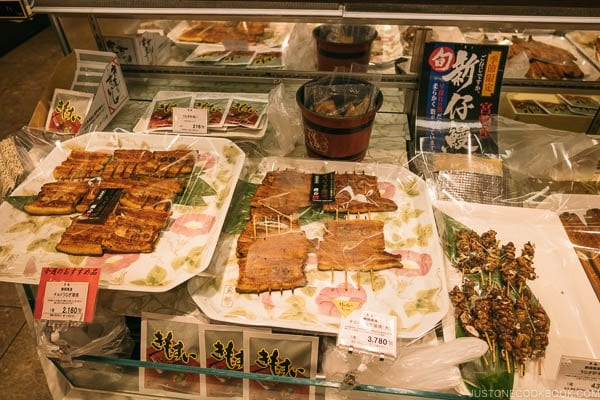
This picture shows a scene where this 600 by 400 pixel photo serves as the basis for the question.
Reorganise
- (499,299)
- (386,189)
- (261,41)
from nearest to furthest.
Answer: (499,299)
(386,189)
(261,41)

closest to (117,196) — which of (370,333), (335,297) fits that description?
(335,297)

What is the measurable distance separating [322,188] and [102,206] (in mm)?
1084

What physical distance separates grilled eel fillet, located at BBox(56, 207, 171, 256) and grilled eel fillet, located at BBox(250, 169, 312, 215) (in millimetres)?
481

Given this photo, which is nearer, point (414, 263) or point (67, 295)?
point (67, 295)

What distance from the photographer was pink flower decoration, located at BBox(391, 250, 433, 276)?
1.80 m

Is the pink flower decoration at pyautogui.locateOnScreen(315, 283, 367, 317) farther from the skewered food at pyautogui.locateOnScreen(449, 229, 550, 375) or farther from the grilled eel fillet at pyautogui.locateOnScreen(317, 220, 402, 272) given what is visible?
the skewered food at pyautogui.locateOnScreen(449, 229, 550, 375)

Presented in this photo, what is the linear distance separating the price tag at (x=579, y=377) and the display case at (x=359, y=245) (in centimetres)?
2

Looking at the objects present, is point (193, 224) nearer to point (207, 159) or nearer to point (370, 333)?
point (207, 159)

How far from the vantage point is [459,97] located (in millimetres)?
2383

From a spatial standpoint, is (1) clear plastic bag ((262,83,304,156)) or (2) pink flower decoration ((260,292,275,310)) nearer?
(2) pink flower decoration ((260,292,275,310))

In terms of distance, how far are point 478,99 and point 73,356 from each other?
2400 millimetres

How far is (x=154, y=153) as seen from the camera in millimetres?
2334

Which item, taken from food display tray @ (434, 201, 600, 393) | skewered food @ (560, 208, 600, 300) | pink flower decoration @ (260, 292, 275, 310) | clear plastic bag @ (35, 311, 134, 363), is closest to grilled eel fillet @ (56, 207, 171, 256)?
clear plastic bag @ (35, 311, 134, 363)

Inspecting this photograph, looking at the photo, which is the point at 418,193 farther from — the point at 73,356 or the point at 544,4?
the point at 73,356
